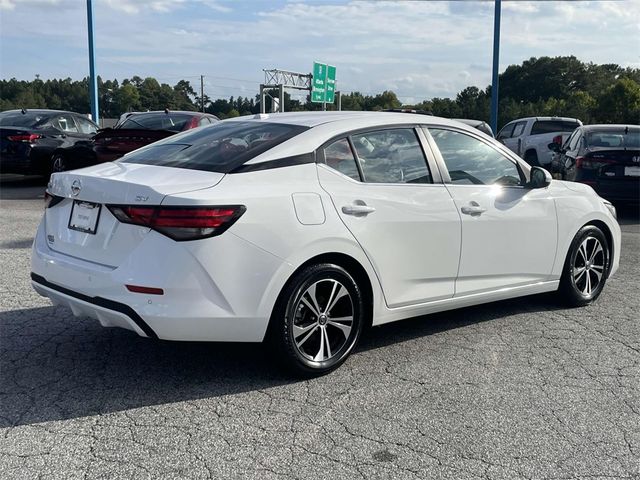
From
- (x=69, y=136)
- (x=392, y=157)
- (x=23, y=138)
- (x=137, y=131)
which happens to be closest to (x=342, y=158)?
(x=392, y=157)

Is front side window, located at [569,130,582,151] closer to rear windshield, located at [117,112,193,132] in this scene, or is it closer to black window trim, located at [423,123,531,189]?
rear windshield, located at [117,112,193,132]

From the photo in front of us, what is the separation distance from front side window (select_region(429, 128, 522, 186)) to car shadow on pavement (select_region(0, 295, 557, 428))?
1.17 meters

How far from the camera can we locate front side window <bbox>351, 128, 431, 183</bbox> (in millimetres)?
4465

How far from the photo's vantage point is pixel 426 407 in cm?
377

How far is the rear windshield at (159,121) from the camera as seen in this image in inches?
505

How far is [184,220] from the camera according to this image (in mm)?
3564

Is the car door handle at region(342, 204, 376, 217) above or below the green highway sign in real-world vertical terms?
below

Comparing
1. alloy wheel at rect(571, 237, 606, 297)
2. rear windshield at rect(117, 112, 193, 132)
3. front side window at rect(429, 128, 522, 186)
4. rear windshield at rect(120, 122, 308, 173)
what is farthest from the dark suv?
alloy wheel at rect(571, 237, 606, 297)

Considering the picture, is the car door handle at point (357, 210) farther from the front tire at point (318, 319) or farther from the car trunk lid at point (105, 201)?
the car trunk lid at point (105, 201)

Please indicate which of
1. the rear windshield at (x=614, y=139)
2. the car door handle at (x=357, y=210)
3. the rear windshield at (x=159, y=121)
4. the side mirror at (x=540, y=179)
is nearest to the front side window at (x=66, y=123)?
the rear windshield at (x=159, y=121)

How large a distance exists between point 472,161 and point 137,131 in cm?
877

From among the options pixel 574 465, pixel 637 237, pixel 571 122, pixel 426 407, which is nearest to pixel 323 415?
pixel 426 407

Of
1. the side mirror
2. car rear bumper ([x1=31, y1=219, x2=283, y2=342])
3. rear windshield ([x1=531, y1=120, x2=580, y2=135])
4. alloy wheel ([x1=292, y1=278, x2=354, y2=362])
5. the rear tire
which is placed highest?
rear windshield ([x1=531, y1=120, x2=580, y2=135])

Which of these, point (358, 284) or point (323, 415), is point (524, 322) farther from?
point (323, 415)
